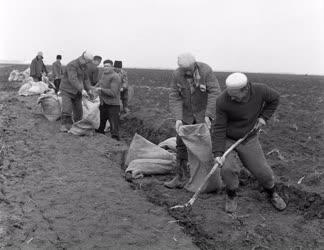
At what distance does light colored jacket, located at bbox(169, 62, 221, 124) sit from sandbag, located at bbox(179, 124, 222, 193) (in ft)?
0.62

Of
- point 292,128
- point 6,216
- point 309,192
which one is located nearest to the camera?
point 6,216

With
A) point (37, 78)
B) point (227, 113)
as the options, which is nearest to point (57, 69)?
point (37, 78)

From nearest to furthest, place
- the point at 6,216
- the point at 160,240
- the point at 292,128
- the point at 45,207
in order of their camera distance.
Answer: the point at 160,240, the point at 6,216, the point at 45,207, the point at 292,128

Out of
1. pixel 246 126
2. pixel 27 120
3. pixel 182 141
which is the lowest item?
pixel 27 120

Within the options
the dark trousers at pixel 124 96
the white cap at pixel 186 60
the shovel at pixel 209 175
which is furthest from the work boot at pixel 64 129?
the shovel at pixel 209 175

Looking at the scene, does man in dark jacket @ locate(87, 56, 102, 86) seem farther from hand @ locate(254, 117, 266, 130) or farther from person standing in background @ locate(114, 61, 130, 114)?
hand @ locate(254, 117, 266, 130)

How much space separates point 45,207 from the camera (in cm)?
471

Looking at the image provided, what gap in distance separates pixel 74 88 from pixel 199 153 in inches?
159

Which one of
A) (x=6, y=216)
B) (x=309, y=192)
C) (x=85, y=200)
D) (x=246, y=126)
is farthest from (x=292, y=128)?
(x=6, y=216)

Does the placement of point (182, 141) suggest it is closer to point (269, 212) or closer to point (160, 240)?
point (269, 212)

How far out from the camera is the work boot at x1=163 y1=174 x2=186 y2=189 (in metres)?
5.49

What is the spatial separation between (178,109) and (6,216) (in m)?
2.15

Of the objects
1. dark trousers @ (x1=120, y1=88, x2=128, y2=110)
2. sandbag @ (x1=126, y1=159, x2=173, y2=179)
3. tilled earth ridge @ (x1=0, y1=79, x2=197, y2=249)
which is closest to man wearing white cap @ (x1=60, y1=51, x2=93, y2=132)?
tilled earth ridge @ (x1=0, y1=79, x2=197, y2=249)

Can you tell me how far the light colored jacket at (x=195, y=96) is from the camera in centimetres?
506
